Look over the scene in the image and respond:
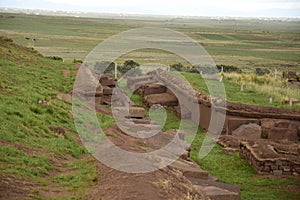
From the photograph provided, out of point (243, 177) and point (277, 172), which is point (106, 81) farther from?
point (277, 172)

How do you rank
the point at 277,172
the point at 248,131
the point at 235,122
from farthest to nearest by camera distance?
1. the point at 235,122
2. the point at 248,131
3. the point at 277,172

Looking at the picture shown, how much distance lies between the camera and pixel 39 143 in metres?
10.7

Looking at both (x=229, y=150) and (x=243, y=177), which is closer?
(x=243, y=177)

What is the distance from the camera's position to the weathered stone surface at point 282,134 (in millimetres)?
18372

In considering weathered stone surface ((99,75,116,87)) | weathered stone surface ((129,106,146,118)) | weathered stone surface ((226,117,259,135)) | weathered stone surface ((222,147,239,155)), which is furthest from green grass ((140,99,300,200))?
weathered stone surface ((99,75,116,87))

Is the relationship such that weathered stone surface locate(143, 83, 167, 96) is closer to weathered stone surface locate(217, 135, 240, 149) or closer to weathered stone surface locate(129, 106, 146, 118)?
weathered stone surface locate(217, 135, 240, 149)

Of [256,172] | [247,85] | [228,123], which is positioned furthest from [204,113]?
[247,85]

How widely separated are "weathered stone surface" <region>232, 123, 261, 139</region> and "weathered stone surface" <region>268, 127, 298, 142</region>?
0.58 meters

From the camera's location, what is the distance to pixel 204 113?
2105 cm

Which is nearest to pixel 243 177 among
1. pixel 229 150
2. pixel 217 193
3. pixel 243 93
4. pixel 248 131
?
pixel 229 150

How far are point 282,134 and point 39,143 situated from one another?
10.9 m

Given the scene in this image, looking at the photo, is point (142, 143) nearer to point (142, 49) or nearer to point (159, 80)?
point (159, 80)

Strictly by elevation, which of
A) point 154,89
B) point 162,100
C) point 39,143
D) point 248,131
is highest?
point 39,143

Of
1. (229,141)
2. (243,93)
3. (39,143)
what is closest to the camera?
(39,143)
